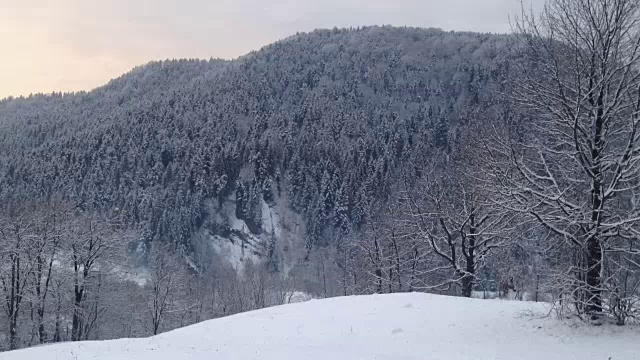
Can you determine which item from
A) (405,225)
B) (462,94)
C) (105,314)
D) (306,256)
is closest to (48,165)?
(306,256)

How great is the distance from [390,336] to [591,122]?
327 inches

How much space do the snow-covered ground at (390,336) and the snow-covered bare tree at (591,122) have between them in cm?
143

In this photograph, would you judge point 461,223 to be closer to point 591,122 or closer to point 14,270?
point 591,122

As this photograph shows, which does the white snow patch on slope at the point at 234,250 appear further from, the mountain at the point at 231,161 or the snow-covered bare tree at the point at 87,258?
the snow-covered bare tree at the point at 87,258

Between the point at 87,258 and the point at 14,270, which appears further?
the point at 87,258

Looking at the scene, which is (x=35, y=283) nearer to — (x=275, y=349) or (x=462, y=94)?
(x=275, y=349)

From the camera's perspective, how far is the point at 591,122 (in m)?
14.9

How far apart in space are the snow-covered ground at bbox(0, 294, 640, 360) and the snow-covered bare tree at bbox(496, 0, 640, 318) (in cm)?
143

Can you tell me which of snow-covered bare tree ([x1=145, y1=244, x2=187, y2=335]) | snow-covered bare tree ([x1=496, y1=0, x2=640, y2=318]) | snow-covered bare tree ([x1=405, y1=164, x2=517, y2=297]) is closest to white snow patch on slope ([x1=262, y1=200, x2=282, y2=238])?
snow-covered bare tree ([x1=145, y1=244, x2=187, y2=335])

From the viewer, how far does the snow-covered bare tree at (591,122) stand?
14.4 metres

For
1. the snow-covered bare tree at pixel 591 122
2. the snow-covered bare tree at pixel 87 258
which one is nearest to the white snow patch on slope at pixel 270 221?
the snow-covered bare tree at pixel 87 258

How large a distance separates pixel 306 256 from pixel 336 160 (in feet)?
103

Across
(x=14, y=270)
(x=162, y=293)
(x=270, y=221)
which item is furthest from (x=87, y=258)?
(x=270, y=221)

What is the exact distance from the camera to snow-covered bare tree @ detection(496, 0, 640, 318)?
14359mm
